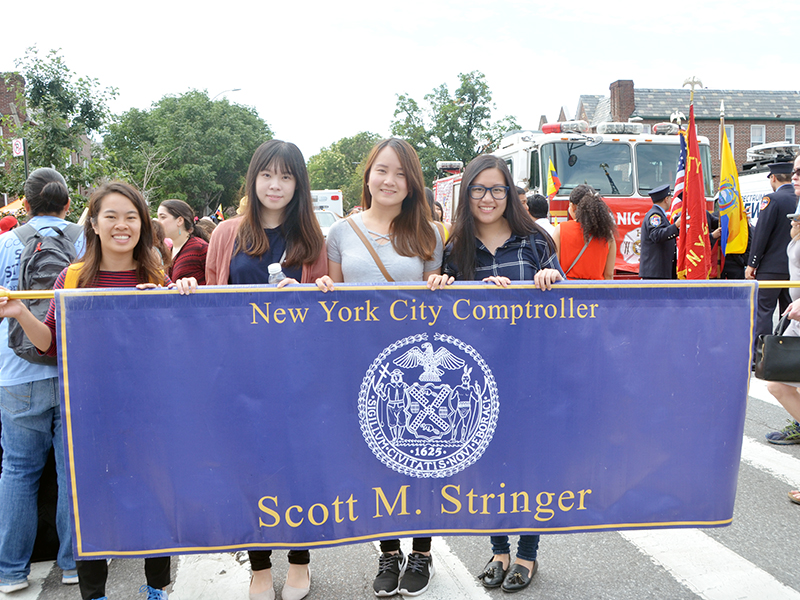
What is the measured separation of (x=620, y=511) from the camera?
303 cm

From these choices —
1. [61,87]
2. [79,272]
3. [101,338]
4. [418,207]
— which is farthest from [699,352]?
[61,87]

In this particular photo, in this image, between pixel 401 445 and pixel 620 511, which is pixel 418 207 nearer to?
pixel 401 445

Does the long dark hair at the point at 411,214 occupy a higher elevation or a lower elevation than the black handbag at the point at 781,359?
higher

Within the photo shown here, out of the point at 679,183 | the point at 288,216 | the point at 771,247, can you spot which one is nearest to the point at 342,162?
the point at 679,183

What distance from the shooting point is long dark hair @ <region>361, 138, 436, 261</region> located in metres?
3.18

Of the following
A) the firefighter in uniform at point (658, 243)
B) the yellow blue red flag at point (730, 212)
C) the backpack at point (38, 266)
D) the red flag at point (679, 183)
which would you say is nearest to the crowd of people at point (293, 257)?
the backpack at point (38, 266)

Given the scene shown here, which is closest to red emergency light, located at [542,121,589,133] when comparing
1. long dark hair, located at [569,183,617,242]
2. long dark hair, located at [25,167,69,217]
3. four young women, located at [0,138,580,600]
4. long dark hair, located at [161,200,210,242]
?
long dark hair, located at [569,183,617,242]

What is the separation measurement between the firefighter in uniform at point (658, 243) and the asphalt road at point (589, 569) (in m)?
3.83

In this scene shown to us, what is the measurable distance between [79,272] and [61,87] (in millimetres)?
12852

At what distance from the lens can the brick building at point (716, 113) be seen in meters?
38.1

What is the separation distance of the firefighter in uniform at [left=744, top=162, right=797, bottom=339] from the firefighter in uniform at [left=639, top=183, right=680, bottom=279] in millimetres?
965

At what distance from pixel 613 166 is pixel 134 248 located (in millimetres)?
9115

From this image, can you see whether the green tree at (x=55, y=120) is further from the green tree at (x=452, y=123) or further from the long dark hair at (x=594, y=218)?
the green tree at (x=452, y=123)

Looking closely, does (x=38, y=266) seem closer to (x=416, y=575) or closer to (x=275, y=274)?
(x=275, y=274)
